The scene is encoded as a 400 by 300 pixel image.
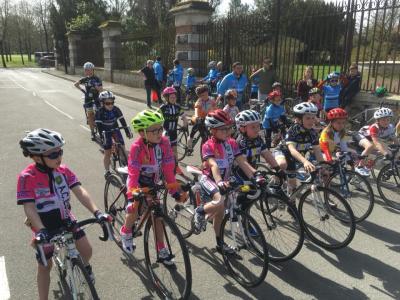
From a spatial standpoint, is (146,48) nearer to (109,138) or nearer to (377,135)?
(109,138)

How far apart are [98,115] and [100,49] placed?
25112 millimetres

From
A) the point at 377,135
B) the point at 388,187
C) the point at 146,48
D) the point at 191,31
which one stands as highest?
the point at 191,31

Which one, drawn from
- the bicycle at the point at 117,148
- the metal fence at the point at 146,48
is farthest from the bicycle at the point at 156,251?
the metal fence at the point at 146,48

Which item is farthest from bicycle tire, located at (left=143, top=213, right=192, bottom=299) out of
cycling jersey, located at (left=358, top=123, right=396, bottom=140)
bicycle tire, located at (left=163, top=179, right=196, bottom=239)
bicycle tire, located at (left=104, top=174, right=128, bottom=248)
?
cycling jersey, located at (left=358, top=123, right=396, bottom=140)

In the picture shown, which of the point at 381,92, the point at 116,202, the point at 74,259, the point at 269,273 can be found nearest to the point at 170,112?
the point at 116,202

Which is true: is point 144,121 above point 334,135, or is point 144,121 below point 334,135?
above

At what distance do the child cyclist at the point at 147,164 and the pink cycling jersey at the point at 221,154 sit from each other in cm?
46

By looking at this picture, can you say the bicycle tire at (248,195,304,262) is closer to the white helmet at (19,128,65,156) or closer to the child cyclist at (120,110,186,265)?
the child cyclist at (120,110,186,265)

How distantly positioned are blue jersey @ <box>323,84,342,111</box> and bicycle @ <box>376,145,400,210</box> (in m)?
3.73

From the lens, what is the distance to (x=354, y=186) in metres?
5.61

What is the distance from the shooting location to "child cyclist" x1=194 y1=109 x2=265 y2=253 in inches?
169

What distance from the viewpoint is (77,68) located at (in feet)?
117

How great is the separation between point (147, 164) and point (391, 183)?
4.81 m

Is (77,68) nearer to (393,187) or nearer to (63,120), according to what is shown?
(63,120)
